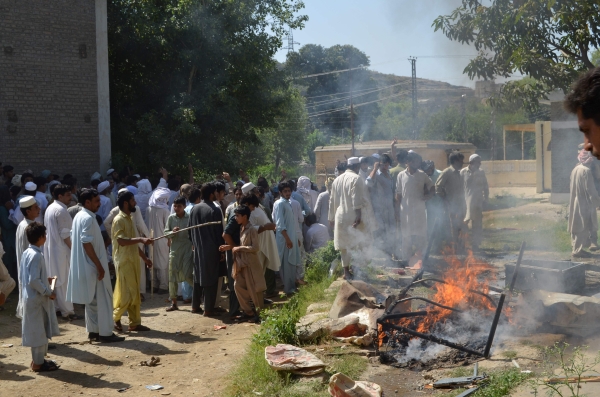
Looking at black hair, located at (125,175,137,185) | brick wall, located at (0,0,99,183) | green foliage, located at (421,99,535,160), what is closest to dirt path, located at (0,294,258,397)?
black hair, located at (125,175,137,185)

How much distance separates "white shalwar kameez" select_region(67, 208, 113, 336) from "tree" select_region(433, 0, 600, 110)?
20.7 feet

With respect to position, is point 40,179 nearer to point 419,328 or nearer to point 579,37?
point 419,328

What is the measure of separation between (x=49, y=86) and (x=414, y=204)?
10.6 meters

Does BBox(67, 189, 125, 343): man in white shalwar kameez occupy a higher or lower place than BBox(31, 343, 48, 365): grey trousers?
higher

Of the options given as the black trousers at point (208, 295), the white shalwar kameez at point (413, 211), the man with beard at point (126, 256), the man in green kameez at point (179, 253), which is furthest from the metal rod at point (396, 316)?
the white shalwar kameez at point (413, 211)

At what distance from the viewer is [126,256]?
8.05m

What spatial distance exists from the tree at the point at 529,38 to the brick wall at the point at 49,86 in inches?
408

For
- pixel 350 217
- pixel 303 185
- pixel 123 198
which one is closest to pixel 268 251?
pixel 350 217

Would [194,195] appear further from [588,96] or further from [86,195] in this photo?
[588,96]

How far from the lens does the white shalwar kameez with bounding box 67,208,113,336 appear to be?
736 cm

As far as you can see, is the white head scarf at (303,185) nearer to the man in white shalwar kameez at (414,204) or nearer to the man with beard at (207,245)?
the man in white shalwar kameez at (414,204)

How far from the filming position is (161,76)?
63.9ft

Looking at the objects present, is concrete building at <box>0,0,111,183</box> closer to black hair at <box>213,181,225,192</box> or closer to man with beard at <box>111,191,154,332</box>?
black hair at <box>213,181,225,192</box>

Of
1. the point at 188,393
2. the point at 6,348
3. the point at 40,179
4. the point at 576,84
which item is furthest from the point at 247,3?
the point at 576,84
